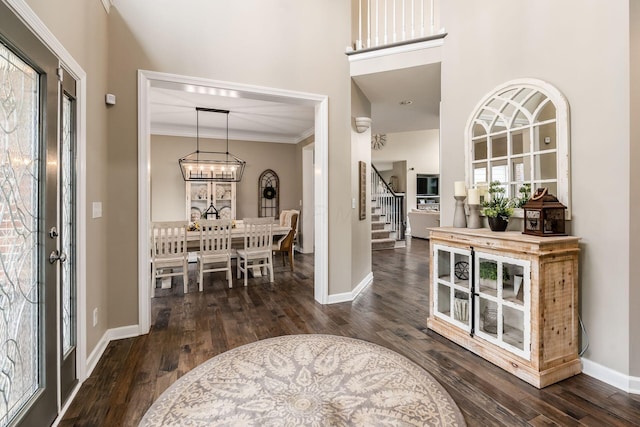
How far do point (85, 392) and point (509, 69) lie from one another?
153 inches

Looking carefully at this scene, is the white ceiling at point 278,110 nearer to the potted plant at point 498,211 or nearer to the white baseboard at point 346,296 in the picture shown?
the potted plant at point 498,211

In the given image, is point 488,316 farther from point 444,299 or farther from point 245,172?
point 245,172

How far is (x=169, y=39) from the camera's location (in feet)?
9.16

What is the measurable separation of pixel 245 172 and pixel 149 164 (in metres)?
4.12

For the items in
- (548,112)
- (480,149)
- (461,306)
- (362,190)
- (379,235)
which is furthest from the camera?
(379,235)

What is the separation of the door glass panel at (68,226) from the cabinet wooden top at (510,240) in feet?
9.13

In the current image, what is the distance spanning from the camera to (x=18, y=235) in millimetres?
1361

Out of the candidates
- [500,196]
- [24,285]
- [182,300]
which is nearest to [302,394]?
[24,285]

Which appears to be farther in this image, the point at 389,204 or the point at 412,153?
the point at 412,153

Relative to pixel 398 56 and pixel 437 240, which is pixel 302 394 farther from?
pixel 398 56

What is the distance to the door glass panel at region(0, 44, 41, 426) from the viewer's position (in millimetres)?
1260

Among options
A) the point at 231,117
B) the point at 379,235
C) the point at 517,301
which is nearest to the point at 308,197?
the point at 379,235

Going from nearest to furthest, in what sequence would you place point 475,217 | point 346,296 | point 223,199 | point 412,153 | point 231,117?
point 475,217 → point 346,296 → point 231,117 → point 223,199 → point 412,153

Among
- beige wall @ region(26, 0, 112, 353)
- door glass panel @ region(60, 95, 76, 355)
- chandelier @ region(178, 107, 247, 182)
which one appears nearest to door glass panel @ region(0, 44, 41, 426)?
door glass panel @ region(60, 95, 76, 355)
